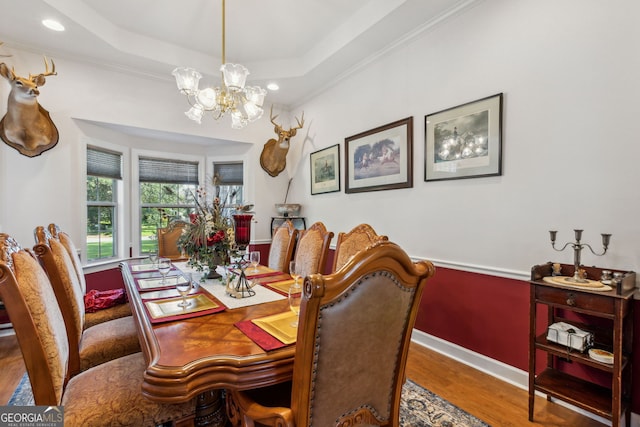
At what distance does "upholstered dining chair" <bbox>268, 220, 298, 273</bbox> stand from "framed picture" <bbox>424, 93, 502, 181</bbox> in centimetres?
138

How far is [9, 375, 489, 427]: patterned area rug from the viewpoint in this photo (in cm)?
176

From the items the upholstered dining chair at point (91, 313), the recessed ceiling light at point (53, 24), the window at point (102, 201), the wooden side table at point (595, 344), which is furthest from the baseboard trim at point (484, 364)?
the recessed ceiling light at point (53, 24)

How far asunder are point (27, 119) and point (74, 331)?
8.42ft

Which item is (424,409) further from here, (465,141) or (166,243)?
(166,243)

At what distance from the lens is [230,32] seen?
10.7ft

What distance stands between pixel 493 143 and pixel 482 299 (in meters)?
1.21

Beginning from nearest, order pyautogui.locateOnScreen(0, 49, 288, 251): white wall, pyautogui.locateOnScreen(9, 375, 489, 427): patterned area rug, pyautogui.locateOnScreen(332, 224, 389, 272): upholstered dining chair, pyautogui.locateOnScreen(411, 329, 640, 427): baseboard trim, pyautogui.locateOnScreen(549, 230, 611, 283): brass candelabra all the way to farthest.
Answer: 1. pyautogui.locateOnScreen(549, 230, 611, 283): brass candelabra
2. pyautogui.locateOnScreen(9, 375, 489, 427): patterned area rug
3. pyautogui.locateOnScreen(411, 329, 640, 427): baseboard trim
4. pyautogui.locateOnScreen(332, 224, 389, 272): upholstered dining chair
5. pyautogui.locateOnScreen(0, 49, 288, 251): white wall

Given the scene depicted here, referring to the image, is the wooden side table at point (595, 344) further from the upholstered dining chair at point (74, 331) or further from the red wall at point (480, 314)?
the upholstered dining chair at point (74, 331)

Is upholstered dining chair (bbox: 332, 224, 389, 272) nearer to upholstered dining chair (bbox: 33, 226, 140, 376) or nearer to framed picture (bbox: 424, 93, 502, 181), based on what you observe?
framed picture (bbox: 424, 93, 502, 181)

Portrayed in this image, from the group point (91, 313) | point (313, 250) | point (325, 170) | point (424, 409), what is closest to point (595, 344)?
point (424, 409)

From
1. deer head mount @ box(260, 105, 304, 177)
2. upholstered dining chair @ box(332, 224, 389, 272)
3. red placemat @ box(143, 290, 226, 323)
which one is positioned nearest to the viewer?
red placemat @ box(143, 290, 226, 323)

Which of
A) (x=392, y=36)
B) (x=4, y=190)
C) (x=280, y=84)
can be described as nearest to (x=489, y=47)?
(x=392, y=36)

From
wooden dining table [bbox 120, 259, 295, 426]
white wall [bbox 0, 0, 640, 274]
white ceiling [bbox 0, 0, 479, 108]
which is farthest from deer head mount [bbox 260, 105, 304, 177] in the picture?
wooden dining table [bbox 120, 259, 295, 426]

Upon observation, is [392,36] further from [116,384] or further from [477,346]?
[116,384]
